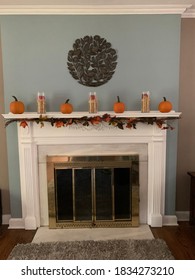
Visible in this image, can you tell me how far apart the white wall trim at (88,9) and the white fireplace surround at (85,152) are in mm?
1085

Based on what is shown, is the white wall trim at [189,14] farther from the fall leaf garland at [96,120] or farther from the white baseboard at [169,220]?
the white baseboard at [169,220]

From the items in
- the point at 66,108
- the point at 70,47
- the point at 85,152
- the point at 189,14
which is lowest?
the point at 85,152

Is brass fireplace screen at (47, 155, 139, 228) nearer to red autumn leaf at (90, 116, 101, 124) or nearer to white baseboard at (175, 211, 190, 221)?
red autumn leaf at (90, 116, 101, 124)

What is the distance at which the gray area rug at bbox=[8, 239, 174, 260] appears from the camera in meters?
2.75

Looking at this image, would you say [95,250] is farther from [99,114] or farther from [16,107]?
[16,107]

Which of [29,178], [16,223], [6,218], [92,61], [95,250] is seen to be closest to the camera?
[95,250]

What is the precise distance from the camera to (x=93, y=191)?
11.1 ft

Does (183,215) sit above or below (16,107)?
below

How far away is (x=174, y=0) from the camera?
3.00 meters

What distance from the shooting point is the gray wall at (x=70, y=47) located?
3.16 meters

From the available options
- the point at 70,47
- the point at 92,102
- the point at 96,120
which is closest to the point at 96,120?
the point at 96,120

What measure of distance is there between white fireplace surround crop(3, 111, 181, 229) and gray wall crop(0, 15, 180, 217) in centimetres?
22

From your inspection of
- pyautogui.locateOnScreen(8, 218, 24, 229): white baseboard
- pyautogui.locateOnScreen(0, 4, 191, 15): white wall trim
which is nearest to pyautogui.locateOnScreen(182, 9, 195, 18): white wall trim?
pyautogui.locateOnScreen(0, 4, 191, 15): white wall trim

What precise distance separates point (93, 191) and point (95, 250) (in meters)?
0.70
